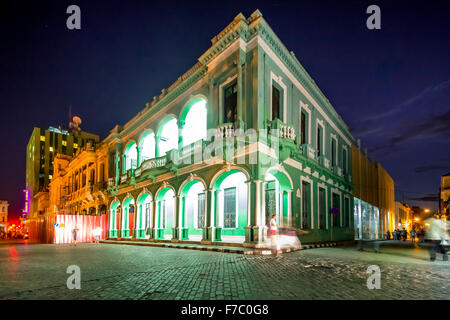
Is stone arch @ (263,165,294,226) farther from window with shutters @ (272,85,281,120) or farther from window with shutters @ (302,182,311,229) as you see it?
window with shutters @ (272,85,281,120)

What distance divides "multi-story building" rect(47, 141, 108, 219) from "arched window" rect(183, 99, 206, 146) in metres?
12.5

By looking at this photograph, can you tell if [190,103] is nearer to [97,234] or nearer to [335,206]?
[97,234]

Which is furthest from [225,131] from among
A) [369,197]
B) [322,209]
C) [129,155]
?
[369,197]

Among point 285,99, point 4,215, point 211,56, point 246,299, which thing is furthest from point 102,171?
point 4,215

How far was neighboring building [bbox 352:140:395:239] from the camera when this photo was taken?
27114 millimetres

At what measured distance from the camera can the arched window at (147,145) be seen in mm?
22403

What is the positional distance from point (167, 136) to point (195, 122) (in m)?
3.37

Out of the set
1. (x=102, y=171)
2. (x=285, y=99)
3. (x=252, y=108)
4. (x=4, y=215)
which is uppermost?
(x=285, y=99)

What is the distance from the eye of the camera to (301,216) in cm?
1573

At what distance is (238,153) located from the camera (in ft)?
43.5

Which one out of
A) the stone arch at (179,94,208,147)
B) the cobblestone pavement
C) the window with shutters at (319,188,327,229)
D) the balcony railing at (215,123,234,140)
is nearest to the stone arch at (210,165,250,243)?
the stone arch at (179,94,208,147)
